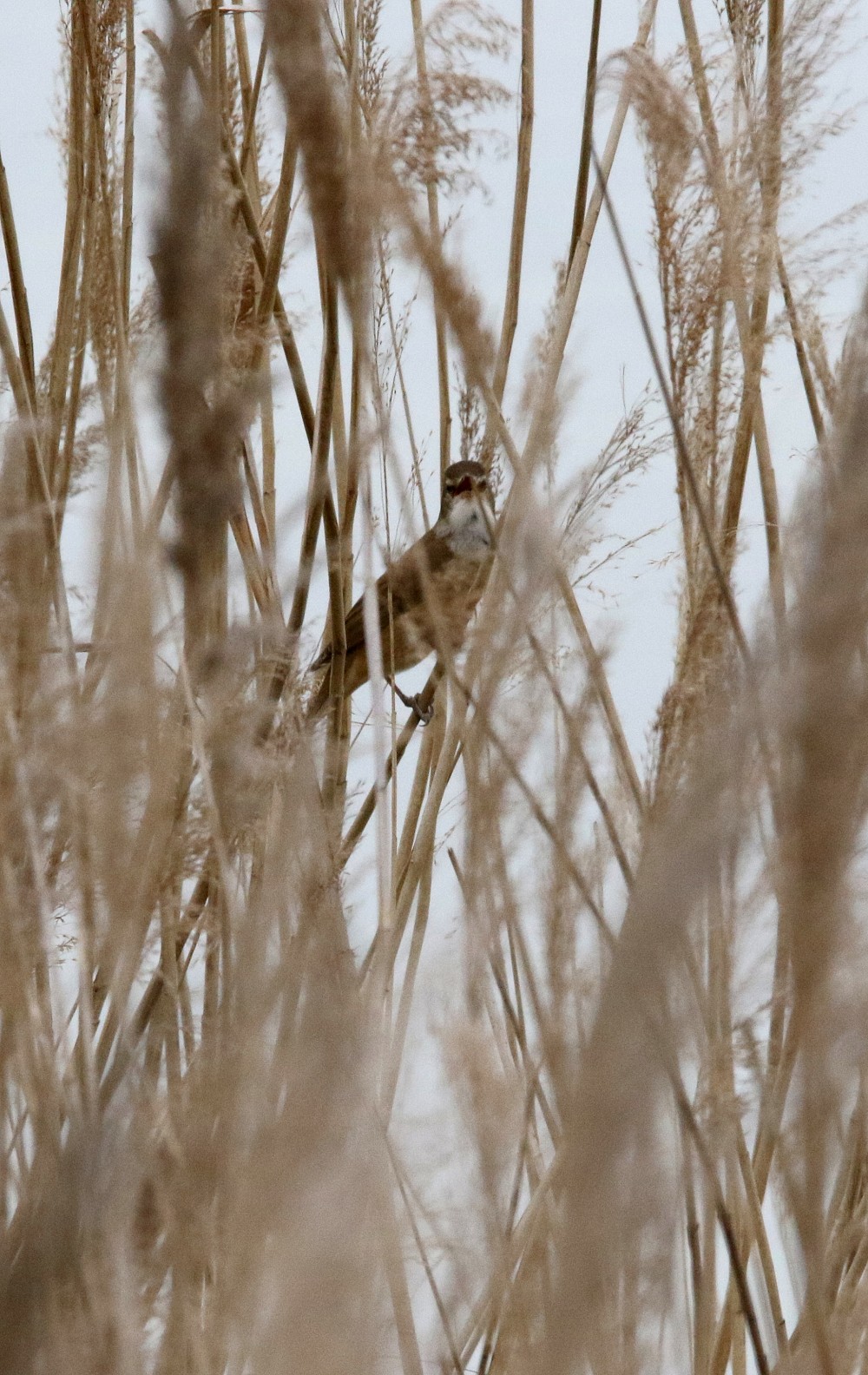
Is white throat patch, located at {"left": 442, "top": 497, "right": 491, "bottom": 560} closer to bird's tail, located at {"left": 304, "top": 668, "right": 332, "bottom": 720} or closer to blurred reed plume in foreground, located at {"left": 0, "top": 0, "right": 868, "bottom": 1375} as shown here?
bird's tail, located at {"left": 304, "top": 668, "right": 332, "bottom": 720}

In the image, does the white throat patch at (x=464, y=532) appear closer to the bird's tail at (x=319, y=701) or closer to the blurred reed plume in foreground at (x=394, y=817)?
the bird's tail at (x=319, y=701)

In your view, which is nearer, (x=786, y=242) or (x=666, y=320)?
(x=666, y=320)

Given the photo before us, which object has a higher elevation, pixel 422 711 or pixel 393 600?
pixel 393 600

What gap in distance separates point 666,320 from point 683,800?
0.67m

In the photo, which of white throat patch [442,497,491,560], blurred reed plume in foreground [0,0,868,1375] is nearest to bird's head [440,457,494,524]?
blurred reed plume in foreground [0,0,868,1375]

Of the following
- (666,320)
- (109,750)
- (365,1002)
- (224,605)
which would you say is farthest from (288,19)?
(365,1002)

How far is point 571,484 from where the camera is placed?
1.19 metres

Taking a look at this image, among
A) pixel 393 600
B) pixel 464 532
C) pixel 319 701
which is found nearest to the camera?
pixel 319 701

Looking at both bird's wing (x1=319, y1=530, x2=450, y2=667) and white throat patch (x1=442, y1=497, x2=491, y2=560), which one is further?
white throat patch (x1=442, y1=497, x2=491, y2=560)

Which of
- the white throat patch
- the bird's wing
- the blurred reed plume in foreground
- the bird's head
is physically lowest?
the blurred reed plume in foreground

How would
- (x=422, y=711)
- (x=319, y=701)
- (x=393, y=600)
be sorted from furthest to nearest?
(x=393, y=600) → (x=319, y=701) → (x=422, y=711)

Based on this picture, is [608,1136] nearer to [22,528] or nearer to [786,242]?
[22,528]

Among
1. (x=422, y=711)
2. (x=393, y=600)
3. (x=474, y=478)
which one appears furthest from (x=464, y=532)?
(x=474, y=478)

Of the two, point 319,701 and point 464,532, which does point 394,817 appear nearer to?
point 319,701
